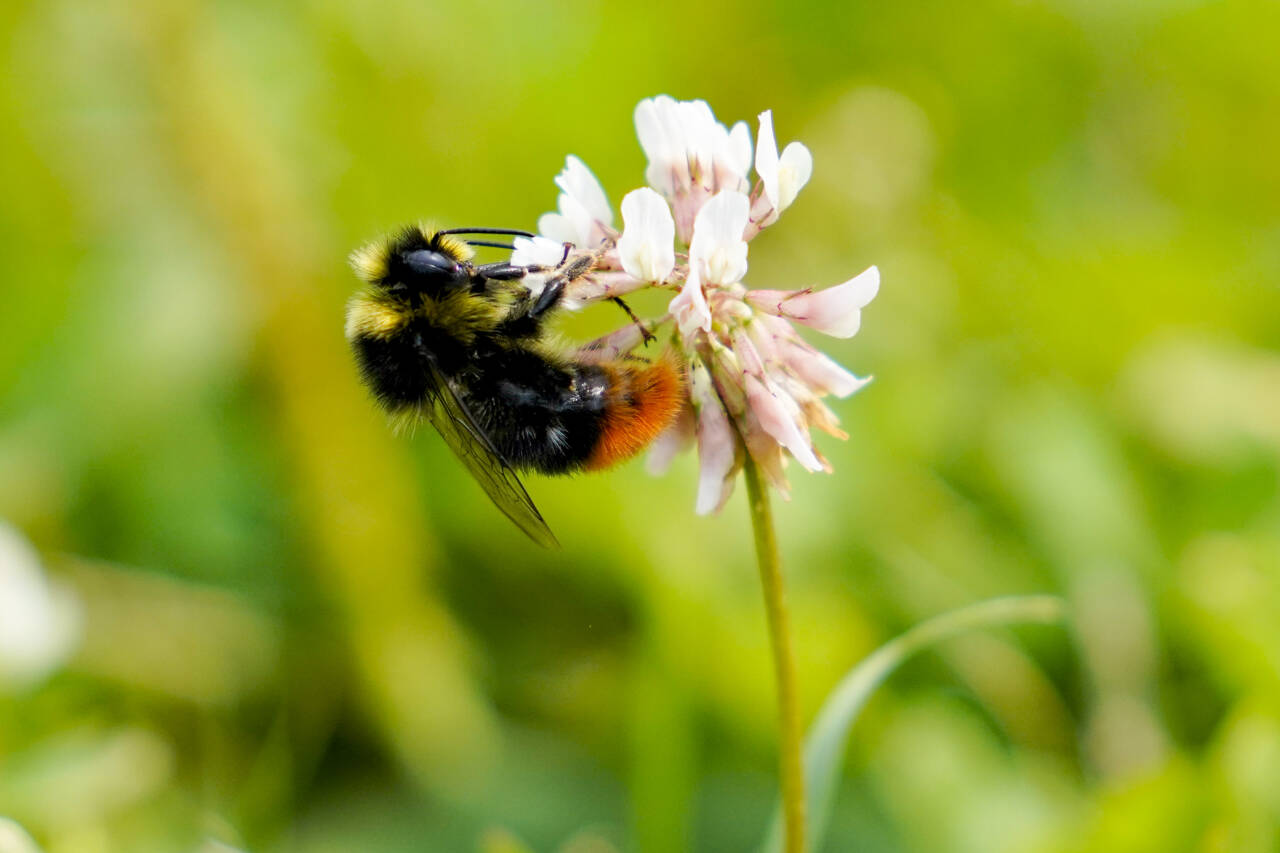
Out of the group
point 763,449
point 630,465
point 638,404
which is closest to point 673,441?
point 638,404

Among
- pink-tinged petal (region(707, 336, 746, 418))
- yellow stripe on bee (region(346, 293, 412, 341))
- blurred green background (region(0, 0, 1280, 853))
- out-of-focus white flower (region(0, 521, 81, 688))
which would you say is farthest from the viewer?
out-of-focus white flower (region(0, 521, 81, 688))

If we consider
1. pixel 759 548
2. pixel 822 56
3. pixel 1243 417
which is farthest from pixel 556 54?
pixel 759 548

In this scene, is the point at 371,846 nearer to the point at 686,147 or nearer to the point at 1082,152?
the point at 686,147

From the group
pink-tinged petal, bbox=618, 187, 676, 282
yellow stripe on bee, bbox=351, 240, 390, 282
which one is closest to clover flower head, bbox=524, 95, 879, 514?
pink-tinged petal, bbox=618, 187, 676, 282

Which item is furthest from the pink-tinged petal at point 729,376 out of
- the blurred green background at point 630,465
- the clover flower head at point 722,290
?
the blurred green background at point 630,465

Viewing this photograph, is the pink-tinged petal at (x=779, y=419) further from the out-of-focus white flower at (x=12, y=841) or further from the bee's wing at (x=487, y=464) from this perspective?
Result: the out-of-focus white flower at (x=12, y=841)

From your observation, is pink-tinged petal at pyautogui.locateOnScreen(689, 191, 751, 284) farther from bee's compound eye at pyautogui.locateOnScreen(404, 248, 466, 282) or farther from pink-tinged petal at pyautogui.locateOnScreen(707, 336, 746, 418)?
bee's compound eye at pyautogui.locateOnScreen(404, 248, 466, 282)

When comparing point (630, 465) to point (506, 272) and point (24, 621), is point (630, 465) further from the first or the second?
point (506, 272)
